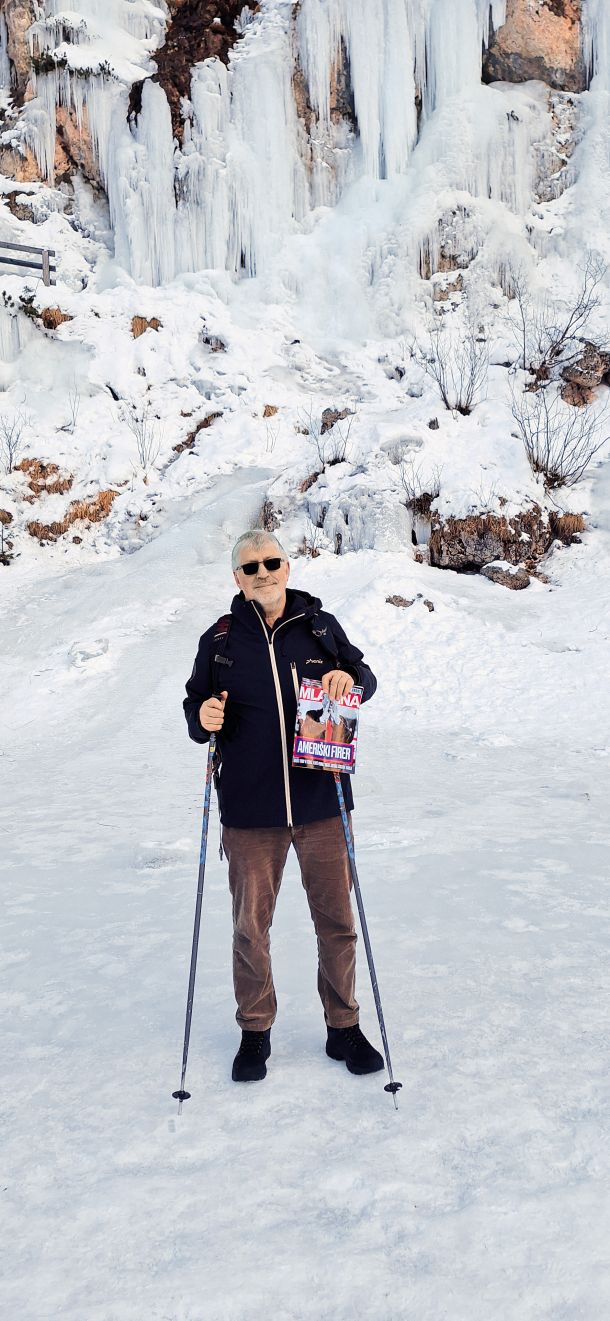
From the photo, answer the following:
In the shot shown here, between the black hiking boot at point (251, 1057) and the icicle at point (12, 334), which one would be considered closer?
the black hiking boot at point (251, 1057)

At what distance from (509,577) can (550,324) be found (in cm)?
1264

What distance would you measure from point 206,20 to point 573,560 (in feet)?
85.8

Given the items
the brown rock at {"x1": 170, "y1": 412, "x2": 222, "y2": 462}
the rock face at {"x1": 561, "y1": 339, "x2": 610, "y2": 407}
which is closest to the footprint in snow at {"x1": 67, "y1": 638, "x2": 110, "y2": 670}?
the brown rock at {"x1": 170, "y1": 412, "x2": 222, "y2": 462}

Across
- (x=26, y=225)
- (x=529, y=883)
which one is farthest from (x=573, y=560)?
(x=26, y=225)

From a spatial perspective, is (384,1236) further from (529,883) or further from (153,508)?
(153,508)

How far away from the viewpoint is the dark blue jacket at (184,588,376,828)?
280 cm

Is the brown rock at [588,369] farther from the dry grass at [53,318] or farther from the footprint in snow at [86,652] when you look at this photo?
the dry grass at [53,318]

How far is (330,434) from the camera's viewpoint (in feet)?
64.1

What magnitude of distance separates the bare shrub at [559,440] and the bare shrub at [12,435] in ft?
44.7

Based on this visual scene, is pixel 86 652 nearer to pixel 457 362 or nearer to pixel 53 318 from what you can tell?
pixel 457 362

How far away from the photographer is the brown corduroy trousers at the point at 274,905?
279 centimetres

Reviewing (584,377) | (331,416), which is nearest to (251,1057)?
(331,416)

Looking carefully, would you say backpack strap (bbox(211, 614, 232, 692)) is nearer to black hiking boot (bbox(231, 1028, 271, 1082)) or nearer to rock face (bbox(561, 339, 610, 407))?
black hiking boot (bbox(231, 1028, 271, 1082))

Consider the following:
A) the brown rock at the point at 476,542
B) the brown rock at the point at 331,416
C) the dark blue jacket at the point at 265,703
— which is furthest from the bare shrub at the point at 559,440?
the dark blue jacket at the point at 265,703
